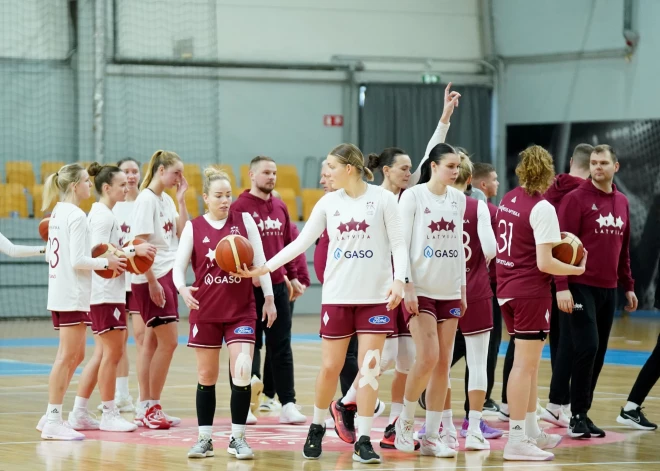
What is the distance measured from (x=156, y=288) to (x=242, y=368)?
1607 mm

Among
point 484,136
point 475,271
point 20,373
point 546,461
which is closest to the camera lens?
point 546,461

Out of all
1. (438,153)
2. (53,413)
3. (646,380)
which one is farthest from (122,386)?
(646,380)

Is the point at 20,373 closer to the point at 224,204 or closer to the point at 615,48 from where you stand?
the point at 224,204

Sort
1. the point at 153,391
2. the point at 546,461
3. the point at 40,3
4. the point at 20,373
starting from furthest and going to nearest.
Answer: the point at 40,3 < the point at 20,373 < the point at 153,391 < the point at 546,461

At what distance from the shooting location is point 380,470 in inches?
240

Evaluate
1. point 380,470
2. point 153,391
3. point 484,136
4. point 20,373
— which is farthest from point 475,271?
point 484,136

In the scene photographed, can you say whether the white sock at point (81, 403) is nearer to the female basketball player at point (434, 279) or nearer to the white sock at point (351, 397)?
the white sock at point (351, 397)

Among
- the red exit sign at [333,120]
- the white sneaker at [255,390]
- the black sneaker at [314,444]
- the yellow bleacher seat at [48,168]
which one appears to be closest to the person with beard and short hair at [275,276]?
the white sneaker at [255,390]

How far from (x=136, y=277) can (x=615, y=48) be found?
13433 mm

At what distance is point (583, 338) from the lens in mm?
7426

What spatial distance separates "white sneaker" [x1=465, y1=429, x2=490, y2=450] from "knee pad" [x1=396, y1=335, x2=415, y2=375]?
676 mm

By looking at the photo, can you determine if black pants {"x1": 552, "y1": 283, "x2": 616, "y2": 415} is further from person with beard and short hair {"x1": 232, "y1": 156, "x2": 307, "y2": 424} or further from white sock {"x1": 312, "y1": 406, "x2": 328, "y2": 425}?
person with beard and short hair {"x1": 232, "y1": 156, "x2": 307, "y2": 424}

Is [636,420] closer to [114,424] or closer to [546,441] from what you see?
[546,441]

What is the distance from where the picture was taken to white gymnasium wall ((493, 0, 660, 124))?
18906 millimetres
